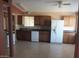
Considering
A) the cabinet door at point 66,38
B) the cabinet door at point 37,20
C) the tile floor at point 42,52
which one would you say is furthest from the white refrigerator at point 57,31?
the tile floor at point 42,52

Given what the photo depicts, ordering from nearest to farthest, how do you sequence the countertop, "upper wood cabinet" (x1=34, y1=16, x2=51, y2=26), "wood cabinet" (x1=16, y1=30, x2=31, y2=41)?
"wood cabinet" (x1=16, y1=30, x2=31, y2=41) < "upper wood cabinet" (x1=34, y1=16, x2=51, y2=26) < the countertop

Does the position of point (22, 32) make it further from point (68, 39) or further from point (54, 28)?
point (68, 39)

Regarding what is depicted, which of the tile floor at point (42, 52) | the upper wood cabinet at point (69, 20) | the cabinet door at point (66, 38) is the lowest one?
the tile floor at point (42, 52)

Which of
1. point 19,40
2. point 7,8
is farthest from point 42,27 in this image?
point 7,8

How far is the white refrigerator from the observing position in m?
8.70

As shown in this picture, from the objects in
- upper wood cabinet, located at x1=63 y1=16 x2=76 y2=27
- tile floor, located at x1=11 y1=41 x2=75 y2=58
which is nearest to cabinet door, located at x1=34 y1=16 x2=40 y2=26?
upper wood cabinet, located at x1=63 y1=16 x2=76 y2=27

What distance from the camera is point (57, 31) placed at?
8.77 m

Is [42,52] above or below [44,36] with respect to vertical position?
below

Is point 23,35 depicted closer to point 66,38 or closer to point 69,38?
point 66,38

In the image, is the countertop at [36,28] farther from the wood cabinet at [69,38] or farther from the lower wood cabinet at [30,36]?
the wood cabinet at [69,38]

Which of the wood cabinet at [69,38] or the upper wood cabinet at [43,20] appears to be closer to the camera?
the wood cabinet at [69,38]

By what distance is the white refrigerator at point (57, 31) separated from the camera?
870 centimetres

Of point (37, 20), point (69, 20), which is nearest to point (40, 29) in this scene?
point (37, 20)

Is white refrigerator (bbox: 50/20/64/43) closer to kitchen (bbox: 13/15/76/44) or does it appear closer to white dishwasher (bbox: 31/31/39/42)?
kitchen (bbox: 13/15/76/44)
